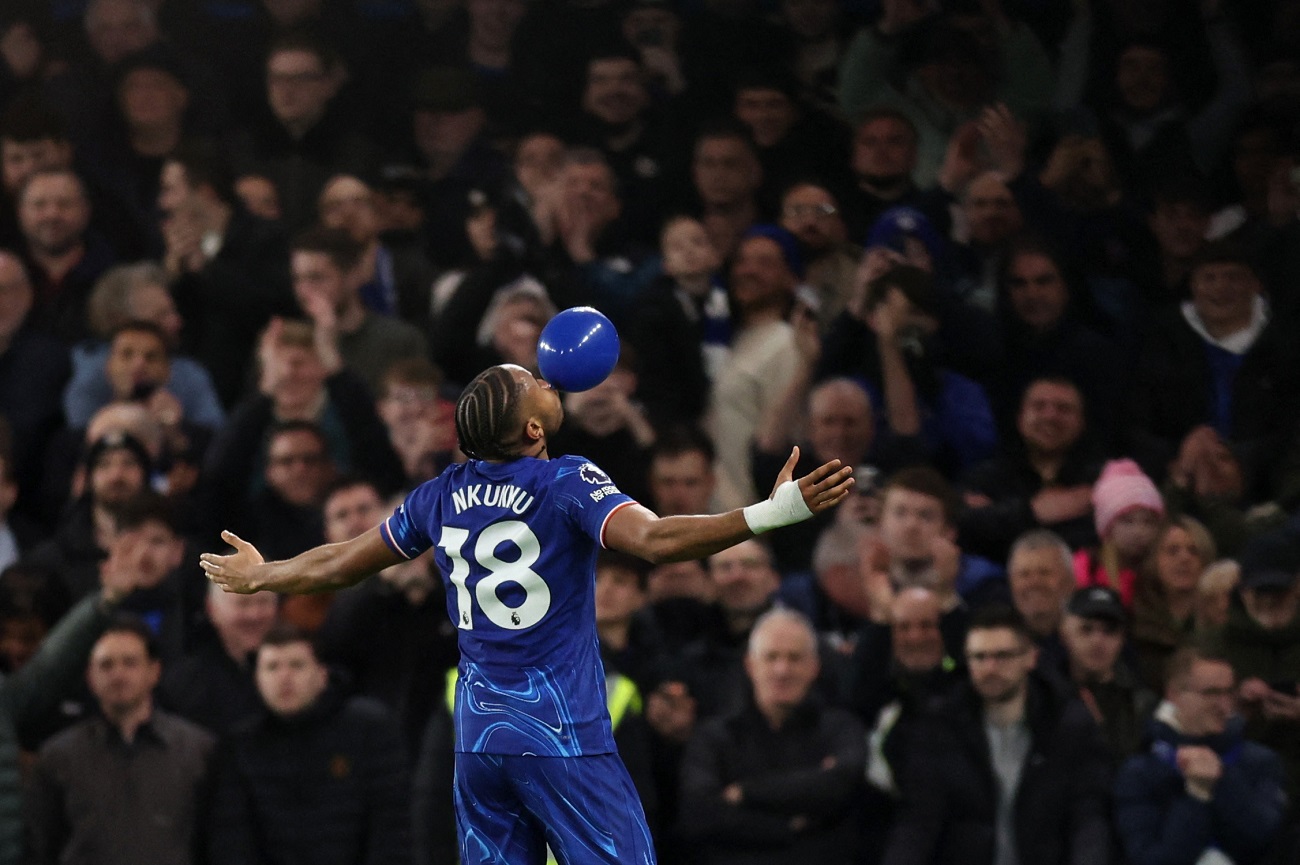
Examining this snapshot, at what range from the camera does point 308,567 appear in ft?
19.5

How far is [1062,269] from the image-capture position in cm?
1016

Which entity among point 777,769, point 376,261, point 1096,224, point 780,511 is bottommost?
point 777,769

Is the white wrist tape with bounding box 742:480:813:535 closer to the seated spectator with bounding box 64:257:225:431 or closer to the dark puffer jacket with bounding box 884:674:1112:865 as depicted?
the dark puffer jacket with bounding box 884:674:1112:865

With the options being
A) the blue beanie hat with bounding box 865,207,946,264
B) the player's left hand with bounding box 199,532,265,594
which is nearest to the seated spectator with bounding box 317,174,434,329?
the blue beanie hat with bounding box 865,207,946,264

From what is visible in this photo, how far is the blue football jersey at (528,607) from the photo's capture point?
5.57 meters

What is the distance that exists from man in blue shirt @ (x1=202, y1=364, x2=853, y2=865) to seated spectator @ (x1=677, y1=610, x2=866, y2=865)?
8.74 feet

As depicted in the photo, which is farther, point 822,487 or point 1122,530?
point 1122,530

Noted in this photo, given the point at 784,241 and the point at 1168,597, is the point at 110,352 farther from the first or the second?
the point at 1168,597

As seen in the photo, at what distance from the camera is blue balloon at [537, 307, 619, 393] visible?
5.71 meters

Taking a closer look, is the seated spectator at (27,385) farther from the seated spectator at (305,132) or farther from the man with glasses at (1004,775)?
the man with glasses at (1004,775)

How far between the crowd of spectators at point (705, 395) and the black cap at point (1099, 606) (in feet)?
0.07

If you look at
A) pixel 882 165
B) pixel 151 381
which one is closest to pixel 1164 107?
pixel 882 165

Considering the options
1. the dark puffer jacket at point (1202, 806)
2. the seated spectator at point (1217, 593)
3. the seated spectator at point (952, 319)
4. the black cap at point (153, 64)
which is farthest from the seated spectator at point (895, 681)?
the black cap at point (153, 64)

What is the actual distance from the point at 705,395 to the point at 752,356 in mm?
290
